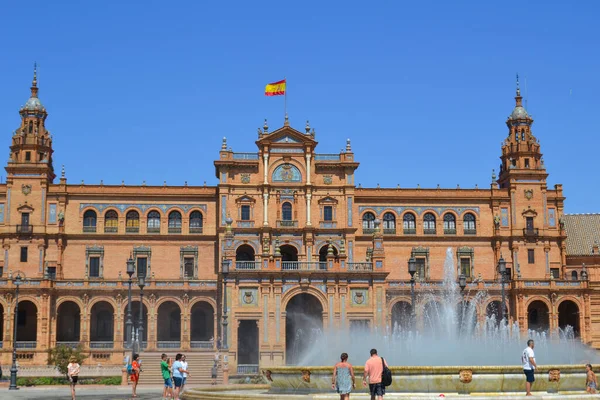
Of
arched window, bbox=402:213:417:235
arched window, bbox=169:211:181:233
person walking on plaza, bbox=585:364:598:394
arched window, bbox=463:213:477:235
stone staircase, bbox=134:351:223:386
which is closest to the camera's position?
person walking on plaza, bbox=585:364:598:394

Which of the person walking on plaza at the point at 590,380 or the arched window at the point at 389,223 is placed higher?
the arched window at the point at 389,223

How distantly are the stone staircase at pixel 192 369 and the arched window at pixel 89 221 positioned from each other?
2196cm

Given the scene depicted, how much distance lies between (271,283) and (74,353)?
15.5m

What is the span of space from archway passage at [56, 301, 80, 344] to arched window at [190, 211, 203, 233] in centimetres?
1253

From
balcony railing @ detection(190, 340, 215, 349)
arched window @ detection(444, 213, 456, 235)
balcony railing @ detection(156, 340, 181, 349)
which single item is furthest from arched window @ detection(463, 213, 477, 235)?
balcony railing @ detection(156, 340, 181, 349)

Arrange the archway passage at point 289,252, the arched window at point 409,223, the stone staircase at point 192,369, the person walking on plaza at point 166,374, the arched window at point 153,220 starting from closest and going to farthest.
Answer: the person walking on plaza at point 166,374 < the stone staircase at point 192,369 < the archway passage at point 289,252 < the arched window at point 153,220 < the arched window at point 409,223

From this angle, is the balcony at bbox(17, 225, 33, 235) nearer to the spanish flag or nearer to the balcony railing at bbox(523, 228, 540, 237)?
the spanish flag

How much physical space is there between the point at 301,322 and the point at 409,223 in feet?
59.0

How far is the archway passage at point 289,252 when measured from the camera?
7725 cm

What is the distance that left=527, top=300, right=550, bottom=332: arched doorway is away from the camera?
8100 cm

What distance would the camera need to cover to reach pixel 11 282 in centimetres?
7412

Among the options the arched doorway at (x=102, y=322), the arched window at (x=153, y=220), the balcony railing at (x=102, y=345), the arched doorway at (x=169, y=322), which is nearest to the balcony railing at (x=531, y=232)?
the arched doorway at (x=169, y=322)

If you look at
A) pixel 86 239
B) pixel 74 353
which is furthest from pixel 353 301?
pixel 86 239

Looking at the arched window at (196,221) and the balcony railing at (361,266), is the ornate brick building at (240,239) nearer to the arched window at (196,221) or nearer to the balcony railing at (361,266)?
the arched window at (196,221)
